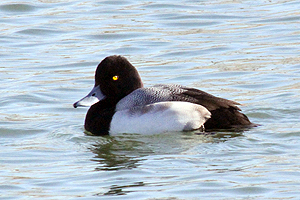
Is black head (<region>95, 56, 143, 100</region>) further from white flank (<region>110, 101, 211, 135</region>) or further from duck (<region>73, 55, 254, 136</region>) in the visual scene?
white flank (<region>110, 101, 211, 135</region>)

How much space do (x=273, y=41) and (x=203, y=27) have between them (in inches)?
64.0

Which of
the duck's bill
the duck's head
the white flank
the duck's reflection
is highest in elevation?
the duck's head

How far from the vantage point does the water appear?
5883mm

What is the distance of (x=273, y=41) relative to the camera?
11.9 meters

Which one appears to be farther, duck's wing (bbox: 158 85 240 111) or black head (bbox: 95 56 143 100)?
black head (bbox: 95 56 143 100)

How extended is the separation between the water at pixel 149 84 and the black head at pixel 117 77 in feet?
1.76

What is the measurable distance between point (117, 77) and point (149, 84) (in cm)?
188

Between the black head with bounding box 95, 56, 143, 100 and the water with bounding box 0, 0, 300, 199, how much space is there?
535 mm

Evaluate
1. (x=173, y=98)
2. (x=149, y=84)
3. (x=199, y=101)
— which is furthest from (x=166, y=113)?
(x=149, y=84)

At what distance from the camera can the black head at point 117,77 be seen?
7.85m

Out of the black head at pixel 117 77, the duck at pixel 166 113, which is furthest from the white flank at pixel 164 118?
the black head at pixel 117 77

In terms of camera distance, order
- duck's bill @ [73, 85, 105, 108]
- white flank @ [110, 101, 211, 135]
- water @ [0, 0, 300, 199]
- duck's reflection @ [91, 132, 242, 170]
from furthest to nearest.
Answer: duck's bill @ [73, 85, 105, 108], white flank @ [110, 101, 211, 135], duck's reflection @ [91, 132, 242, 170], water @ [0, 0, 300, 199]

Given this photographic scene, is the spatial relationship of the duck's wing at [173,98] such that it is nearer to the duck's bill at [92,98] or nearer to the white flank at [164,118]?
the white flank at [164,118]

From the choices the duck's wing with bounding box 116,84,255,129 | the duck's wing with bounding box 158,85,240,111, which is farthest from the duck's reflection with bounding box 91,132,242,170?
the duck's wing with bounding box 158,85,240,111
